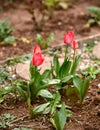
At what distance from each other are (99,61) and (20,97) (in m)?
1.20

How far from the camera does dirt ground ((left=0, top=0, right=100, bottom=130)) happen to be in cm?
348

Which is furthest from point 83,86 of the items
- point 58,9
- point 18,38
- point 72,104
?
point 58,9

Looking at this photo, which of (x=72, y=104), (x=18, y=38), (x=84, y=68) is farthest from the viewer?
(x=18, y=38)

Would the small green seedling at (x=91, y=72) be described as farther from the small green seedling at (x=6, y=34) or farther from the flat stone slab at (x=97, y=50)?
the small green seedling at (x=6, y=34)

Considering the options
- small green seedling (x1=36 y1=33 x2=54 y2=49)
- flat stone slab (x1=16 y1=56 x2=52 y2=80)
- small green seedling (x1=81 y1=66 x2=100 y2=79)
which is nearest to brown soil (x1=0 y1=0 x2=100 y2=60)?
small green seedling (x1=36 y1=33 x2=54 y2=49)

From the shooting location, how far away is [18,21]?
19.4ft

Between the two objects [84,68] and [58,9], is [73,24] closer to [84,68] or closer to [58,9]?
[58,9]

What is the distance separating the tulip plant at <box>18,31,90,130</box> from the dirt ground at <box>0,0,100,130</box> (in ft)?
0.29

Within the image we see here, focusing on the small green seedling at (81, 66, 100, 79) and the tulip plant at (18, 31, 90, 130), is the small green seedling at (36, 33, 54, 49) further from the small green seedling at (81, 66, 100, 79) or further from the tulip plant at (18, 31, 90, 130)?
the tulip plant at (18, 31, 90, 130)

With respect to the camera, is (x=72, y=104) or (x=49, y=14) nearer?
(x=72, y=104)

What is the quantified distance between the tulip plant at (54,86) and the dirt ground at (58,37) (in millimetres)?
89

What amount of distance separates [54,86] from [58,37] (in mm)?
1496

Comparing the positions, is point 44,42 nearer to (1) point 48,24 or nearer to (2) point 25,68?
(2) point 25,68

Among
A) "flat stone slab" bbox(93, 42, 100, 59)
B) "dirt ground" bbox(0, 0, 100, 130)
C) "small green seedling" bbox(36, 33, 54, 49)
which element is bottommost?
"flat stone slab" bbox(93, 42, 100, 59)
